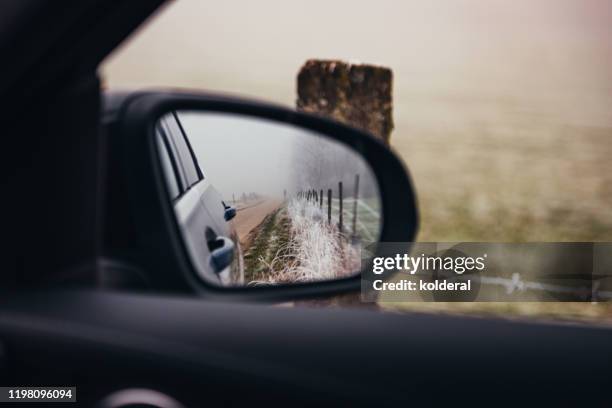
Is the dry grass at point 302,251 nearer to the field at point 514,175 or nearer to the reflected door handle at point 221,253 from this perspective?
the reflected door handle at point 221,253

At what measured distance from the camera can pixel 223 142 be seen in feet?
6.27

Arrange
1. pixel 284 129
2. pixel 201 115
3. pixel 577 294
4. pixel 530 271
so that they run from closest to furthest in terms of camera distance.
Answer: pixel 201 115, pixel 284 129, pixel 577 294, pixel 530 271

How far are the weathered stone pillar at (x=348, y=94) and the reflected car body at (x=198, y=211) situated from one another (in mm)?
3969

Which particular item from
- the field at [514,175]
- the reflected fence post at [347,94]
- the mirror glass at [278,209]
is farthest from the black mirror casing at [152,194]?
the field at [514,175]

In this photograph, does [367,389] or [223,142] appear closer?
[367,389]

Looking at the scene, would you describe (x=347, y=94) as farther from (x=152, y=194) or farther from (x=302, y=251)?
(x=152, y=194)

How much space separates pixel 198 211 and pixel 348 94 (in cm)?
421

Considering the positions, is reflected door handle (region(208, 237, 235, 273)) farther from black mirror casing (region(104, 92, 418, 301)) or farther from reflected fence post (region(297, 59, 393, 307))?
reflected fence post (region(297, 59, 393, 307))

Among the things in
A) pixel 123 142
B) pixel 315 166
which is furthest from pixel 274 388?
pixel 315 166

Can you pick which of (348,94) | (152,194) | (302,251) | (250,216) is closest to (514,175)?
(348,94)

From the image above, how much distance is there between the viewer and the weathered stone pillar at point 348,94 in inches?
229

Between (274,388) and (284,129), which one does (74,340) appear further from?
(284,129)

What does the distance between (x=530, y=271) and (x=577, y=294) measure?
485mm

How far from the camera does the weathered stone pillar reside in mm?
5828
